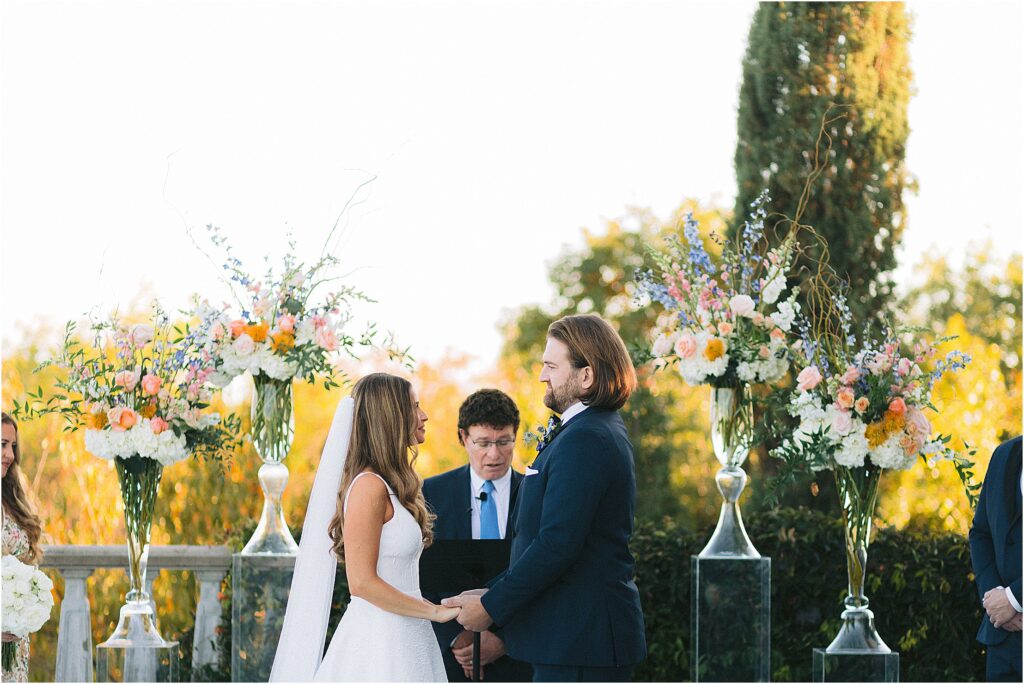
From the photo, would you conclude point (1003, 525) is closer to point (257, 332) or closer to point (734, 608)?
point (734, 608)

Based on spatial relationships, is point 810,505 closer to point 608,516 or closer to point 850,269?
point 850,269

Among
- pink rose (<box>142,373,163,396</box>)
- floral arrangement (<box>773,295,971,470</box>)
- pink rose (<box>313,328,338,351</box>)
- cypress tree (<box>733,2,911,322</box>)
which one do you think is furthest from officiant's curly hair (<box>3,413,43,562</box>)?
cypress tree (<box>733,2,911,322</box>)

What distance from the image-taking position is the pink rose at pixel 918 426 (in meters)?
4.84

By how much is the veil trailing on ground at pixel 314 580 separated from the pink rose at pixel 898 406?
244cm

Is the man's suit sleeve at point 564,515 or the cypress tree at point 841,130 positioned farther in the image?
the cypress tree at point 841,130

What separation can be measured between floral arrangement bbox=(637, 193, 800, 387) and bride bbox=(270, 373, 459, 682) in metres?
1.94

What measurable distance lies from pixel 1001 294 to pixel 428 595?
52.1 feet

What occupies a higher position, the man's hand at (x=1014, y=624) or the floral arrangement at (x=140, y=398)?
the floral arrangement at (x=140, y=398)

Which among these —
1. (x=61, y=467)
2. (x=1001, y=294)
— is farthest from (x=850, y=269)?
(x=1001, y=294)

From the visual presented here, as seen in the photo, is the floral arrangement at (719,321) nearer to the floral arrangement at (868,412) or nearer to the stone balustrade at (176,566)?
the floral arrangement at (868,412)

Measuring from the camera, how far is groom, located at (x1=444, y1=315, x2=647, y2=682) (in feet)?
11.0

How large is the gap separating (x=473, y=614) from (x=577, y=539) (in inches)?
17.5

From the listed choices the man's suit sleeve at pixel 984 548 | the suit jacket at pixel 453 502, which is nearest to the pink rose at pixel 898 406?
the man's suit sleeve at pixel 984 548

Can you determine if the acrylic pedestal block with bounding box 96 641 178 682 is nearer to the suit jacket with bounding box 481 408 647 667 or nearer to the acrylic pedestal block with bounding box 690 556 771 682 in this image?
the suit jacket with bounding box 481 408 647 667
